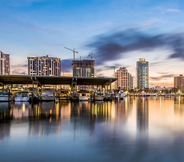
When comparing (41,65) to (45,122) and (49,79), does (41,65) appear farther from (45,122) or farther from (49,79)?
(45,122)

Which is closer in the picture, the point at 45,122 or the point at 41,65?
the point at 45,122

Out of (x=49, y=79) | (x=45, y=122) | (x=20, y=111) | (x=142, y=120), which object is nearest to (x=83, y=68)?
(x=49, y=79)

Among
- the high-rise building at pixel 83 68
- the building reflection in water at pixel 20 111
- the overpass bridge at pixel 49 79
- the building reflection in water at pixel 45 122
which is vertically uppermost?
the high-rise building at pixel 83 68

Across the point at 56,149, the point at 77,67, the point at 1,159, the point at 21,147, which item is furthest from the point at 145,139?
the point at 77,67

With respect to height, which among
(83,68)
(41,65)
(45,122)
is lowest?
(45,122)

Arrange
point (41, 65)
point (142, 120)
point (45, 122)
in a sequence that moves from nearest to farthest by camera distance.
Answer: point (45, 122), point (142, 120), point (41, 65)

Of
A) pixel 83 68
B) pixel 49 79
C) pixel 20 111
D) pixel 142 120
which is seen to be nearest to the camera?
pixel 142 120

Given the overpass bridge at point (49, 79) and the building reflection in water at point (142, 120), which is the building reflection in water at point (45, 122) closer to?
the building reflection in water at point (142, 120)

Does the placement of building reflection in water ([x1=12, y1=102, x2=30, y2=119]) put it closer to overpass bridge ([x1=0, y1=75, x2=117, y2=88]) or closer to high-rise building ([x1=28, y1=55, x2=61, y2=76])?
overpass bridge ([x1=0, y1=75, x2=117, y2=88])

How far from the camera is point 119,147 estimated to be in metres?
10.4

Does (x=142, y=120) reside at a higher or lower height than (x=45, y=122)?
lower

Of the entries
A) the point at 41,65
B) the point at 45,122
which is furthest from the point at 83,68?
the point at 45,122

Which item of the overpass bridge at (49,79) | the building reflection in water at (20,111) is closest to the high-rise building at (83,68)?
the overpass bridge at (49,79)

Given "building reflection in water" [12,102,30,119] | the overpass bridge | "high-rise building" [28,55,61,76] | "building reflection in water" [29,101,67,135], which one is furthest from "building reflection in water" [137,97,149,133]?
"high-rise building" [28,55,61,76]
